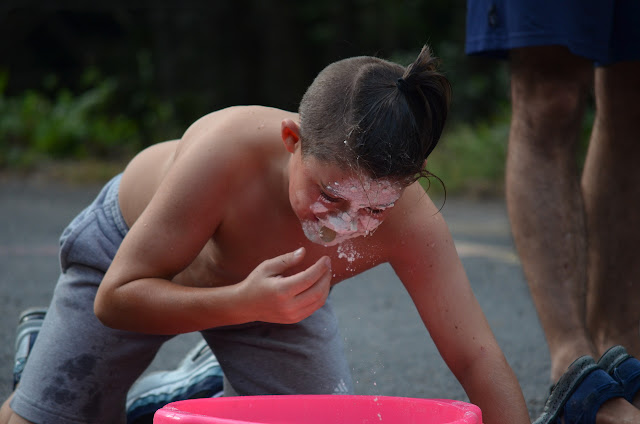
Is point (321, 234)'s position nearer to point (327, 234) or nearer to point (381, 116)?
point (327, 234)

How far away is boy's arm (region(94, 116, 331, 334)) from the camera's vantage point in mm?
1743

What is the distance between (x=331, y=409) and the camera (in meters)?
1.74

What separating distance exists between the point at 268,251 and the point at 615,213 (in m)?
1.21

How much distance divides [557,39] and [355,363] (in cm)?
→ 130

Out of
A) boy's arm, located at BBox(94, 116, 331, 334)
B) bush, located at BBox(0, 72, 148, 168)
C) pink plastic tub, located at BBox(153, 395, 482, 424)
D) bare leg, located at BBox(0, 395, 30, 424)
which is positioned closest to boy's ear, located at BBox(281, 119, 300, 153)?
boy's arm, located at BBox(94, 116, 331, 334)

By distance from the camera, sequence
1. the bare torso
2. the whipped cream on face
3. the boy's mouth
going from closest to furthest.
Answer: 1. the whipped cream on face
2. the boy's mouth
3. the bare torso

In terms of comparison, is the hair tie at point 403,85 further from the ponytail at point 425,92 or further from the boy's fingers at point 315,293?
the boy's fingers at point 315,293

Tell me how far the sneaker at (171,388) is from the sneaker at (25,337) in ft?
1.02

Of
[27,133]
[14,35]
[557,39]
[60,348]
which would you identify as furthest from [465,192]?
[14,35]

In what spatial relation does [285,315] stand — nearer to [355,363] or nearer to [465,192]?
[355,363]

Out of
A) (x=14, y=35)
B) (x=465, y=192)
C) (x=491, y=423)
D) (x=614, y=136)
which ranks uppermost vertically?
(x=614, y=136)

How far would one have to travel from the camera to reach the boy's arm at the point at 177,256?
174 centimetres

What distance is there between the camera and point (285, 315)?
64.4 inches

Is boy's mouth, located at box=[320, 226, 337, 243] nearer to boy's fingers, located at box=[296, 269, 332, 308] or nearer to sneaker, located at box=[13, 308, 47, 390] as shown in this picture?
boy's fingers, located at box=[296, 269, 332, 308]
